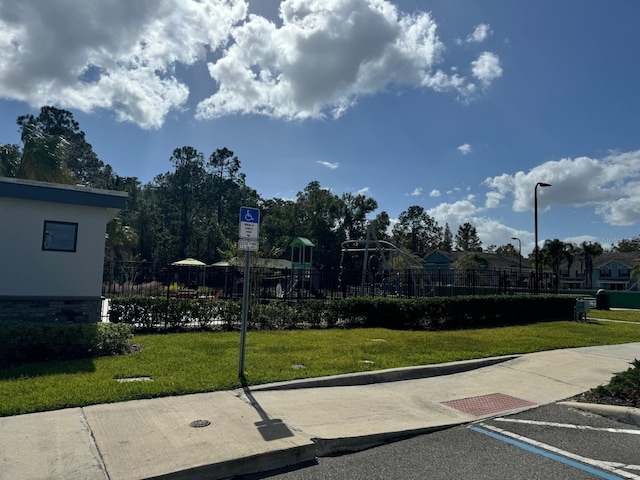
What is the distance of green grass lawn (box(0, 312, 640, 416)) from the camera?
20.1 feet

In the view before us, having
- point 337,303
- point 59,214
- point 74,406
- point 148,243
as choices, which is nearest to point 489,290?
point 337,303

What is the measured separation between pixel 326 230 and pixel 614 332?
40.6m

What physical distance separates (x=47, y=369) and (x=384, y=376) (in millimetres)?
5493

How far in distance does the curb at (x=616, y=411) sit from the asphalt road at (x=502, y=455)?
217mm

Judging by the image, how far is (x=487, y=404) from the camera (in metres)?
6.59

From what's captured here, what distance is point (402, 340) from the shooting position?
11648 mm

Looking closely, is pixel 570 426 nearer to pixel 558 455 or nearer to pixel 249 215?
pixel 558 455

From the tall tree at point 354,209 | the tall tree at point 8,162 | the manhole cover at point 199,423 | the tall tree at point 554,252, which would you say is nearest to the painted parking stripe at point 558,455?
the manhole cover at point 199,423

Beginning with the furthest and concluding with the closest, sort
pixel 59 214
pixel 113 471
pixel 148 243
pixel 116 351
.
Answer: pixel 148 243 → pixel 59 214 → pixel 116 351 → pixel 113 471

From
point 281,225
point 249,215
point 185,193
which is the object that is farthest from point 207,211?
point 249,215

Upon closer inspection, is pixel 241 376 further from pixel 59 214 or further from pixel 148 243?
pixel 148 243

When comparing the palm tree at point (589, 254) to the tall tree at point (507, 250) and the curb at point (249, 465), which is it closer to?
the tall tree at point (507, 250)

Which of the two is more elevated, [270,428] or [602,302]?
[602,302]

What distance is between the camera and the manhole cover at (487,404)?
627cm
